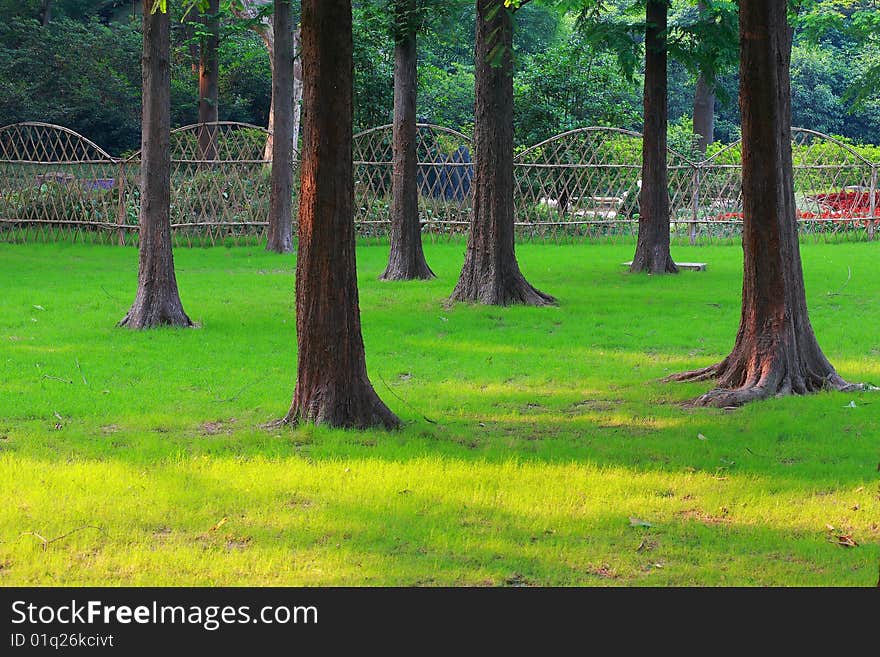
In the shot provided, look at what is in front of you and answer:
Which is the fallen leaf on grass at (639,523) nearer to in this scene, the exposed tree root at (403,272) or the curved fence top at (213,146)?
the exposed tree root at (403,272)

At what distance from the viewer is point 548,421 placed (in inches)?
281

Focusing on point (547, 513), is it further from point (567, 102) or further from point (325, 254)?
point (567, 102)

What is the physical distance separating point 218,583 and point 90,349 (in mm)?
5861

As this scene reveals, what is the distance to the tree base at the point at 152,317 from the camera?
425 inches

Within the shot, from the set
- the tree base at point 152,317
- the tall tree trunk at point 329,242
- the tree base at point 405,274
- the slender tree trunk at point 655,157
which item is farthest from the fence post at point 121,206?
the tall tree trunk at point 329,242

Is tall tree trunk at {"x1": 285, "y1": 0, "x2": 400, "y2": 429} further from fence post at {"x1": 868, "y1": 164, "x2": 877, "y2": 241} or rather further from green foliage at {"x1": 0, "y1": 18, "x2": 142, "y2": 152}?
green foliage at {"x1": 0, "y1": 18, "x2": 142, "y2": 152}

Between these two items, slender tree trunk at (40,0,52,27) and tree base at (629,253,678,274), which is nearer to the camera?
tree base at (629,253,678,274)

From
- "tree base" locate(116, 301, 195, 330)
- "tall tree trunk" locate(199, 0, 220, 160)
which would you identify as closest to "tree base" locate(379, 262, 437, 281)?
"tree base" locate(116, 301, 195, 330)

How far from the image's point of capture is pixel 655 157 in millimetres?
16047

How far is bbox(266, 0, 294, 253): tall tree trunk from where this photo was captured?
61.9 feet

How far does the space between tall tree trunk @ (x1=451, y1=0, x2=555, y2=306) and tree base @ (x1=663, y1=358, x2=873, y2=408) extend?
4848 millimetres

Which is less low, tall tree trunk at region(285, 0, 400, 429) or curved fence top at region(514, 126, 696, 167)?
curved fence top at region(514, 126, 696, 167)

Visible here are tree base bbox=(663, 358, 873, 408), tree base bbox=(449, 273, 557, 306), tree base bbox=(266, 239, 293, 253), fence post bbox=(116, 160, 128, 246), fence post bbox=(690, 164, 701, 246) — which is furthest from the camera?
fence post bbox=(690, 164, 701, 246)

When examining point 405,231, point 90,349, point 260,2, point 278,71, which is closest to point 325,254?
point 90,349
